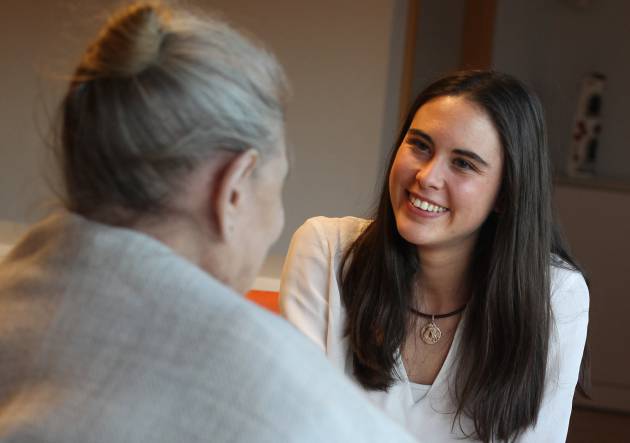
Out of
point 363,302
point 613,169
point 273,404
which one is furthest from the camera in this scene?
point 613,169

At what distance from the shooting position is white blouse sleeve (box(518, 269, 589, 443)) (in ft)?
6.64

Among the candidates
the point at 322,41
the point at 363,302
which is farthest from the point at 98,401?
the point at 322,41

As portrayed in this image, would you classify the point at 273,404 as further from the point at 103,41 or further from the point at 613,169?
the point at 613,169

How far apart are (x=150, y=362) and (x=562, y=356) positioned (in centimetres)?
134

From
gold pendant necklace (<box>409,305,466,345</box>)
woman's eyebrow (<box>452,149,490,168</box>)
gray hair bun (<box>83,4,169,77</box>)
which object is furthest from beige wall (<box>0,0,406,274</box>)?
gray hair bun (<box>83,4,169,77</box>)

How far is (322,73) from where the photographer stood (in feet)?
14.0

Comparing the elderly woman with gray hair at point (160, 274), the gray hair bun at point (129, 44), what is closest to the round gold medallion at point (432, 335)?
the elderly woman with gray hair at point (160, 274)

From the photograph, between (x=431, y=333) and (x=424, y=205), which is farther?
(x=431, y=333)

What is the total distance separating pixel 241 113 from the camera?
961 mm

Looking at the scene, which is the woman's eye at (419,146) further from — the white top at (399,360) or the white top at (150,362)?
the white top at (150,362)

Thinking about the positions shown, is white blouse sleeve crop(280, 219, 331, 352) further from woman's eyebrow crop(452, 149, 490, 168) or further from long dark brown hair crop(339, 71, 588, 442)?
woman's eyebrow crop(452, 149, 490, 168)

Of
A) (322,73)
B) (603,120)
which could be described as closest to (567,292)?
(322,73)

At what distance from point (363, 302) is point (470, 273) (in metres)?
0.25

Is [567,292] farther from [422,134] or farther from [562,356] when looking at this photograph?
[422,134]
